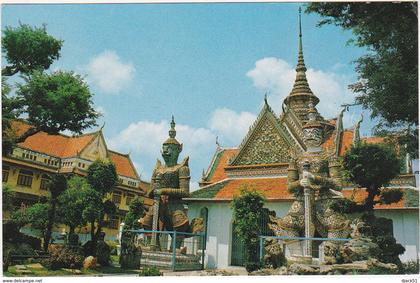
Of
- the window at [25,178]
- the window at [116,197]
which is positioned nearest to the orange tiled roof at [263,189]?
the window at [25,178]

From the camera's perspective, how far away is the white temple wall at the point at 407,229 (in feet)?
37.7

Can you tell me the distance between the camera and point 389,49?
10.7m

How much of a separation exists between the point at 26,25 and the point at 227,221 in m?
9.67

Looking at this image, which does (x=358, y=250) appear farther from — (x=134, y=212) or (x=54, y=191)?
(x=134, y=212)

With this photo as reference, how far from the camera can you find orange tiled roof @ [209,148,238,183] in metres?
18.9

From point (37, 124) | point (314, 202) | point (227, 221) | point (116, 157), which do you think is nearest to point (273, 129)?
point (227, 221)

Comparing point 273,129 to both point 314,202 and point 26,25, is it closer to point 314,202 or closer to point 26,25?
point 314,202

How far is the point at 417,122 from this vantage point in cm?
993

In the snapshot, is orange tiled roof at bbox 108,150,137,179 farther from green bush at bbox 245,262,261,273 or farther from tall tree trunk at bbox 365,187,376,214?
tall tree trunk at bbox 365,187,376,214

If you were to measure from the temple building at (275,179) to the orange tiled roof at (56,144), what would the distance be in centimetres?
1193

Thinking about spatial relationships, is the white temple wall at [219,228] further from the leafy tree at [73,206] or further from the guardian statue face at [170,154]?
the leafy tree at [73,206]

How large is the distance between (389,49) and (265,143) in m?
6.73

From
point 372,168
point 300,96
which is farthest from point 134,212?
point 372,168

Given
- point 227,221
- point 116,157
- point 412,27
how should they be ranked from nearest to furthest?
point 412,27 → point 227,221 → point 116,157
